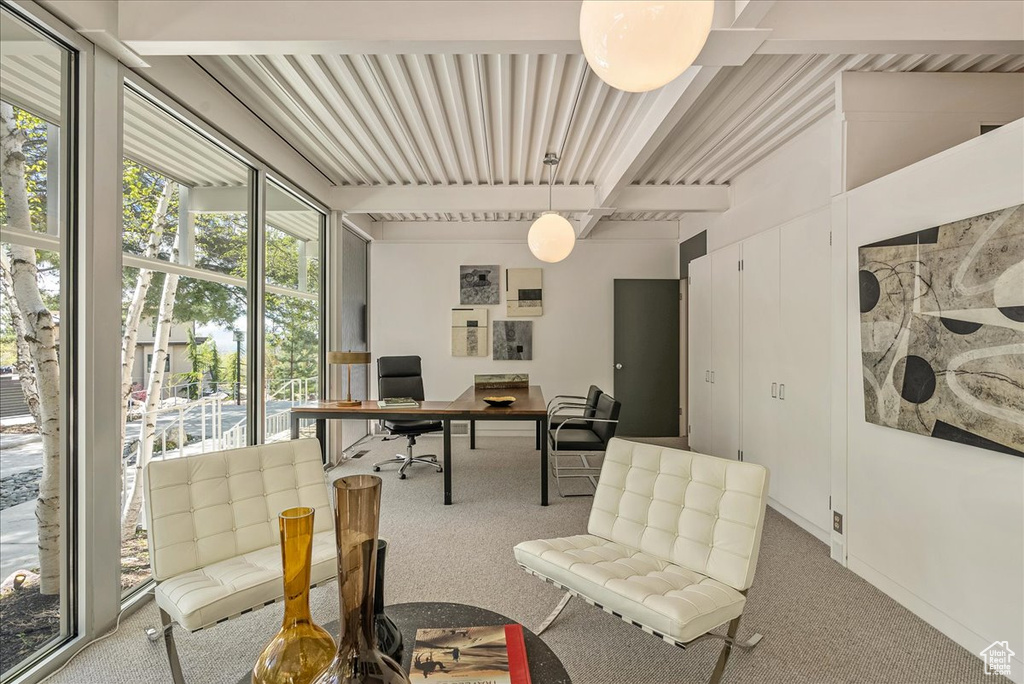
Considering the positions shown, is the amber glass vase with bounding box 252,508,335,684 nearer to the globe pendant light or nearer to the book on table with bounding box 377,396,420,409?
the book on table with bounding box 377,396,420,409

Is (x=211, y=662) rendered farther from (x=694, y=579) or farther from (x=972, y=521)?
(x=972, y=521)

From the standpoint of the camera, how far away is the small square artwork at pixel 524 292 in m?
6.62

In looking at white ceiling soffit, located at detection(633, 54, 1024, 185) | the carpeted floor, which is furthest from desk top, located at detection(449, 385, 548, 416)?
white ceiling soffit, located at detection(633, 54, 1024, 185)

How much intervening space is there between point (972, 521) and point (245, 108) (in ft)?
15.6

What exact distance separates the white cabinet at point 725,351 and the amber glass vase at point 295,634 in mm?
4215

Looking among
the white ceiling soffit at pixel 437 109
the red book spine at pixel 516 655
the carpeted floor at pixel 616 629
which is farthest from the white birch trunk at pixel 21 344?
the red book spine at pixel 516 655

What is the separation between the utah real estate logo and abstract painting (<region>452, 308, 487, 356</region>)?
538 centimetres

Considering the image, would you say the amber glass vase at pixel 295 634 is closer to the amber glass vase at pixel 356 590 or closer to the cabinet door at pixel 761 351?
the amber glass vase at pixel 356 590

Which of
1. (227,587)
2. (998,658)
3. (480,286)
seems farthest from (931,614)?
(480,286)

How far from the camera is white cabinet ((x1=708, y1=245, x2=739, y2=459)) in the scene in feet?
14.6

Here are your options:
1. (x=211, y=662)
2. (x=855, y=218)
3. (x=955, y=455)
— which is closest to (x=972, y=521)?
(x=955, y=455)

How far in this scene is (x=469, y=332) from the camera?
261 inches

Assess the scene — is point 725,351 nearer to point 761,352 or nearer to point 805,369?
point 761,352

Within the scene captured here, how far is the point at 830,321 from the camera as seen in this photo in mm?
3148
